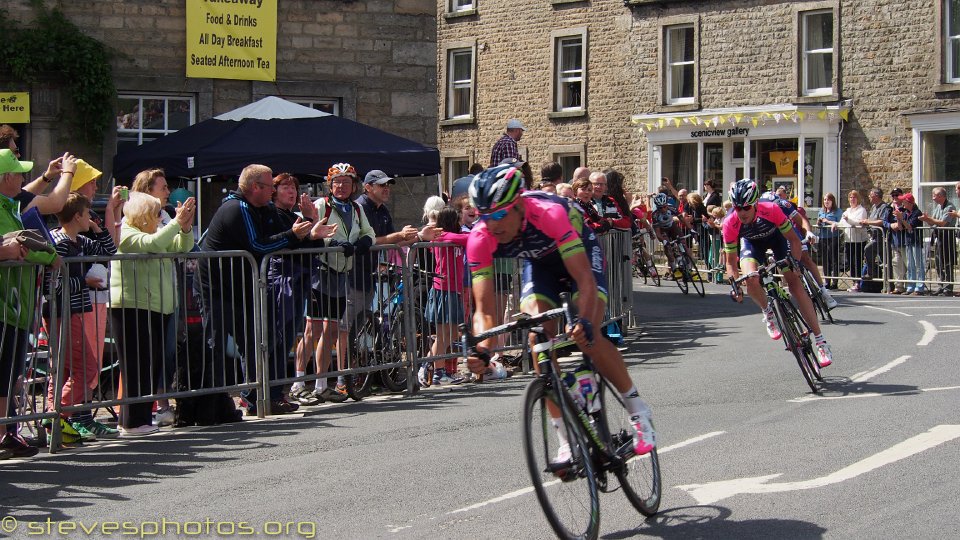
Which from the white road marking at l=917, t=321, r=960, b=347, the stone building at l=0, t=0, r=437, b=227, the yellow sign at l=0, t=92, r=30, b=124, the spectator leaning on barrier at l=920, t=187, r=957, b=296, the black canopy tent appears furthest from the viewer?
the spectator leaning on barrier at l=920, t=187, r=957, b=296

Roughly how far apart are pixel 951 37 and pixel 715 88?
22.7 feet

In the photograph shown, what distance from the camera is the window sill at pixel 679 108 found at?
3719cm

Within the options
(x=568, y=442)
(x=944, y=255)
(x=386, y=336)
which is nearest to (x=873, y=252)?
(x=944, y=255)

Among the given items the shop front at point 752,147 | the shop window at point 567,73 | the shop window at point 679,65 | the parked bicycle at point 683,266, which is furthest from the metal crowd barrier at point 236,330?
the shop window at point 567,73

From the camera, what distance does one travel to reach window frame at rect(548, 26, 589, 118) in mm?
40094

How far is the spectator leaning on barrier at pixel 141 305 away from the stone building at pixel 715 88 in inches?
1013

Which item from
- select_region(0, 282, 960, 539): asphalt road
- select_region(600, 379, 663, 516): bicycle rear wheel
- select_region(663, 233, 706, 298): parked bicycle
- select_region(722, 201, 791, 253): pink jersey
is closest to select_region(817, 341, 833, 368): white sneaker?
select_region(0, 282, 960, 539): asphalt road

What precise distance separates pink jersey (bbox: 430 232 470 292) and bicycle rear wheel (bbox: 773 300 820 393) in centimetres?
312

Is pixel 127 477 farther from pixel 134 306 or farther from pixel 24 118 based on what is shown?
pixel 24 118

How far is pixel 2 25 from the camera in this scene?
736 inches

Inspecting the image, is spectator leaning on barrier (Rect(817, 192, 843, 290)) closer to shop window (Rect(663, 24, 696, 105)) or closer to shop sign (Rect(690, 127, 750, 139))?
shop sign (Rect(690, 127, 750, 139))

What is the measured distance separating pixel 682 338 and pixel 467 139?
90.4 ft

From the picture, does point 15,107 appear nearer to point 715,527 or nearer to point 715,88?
point 715,527

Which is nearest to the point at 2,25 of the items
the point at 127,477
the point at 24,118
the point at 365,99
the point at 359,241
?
the point at 24,118
